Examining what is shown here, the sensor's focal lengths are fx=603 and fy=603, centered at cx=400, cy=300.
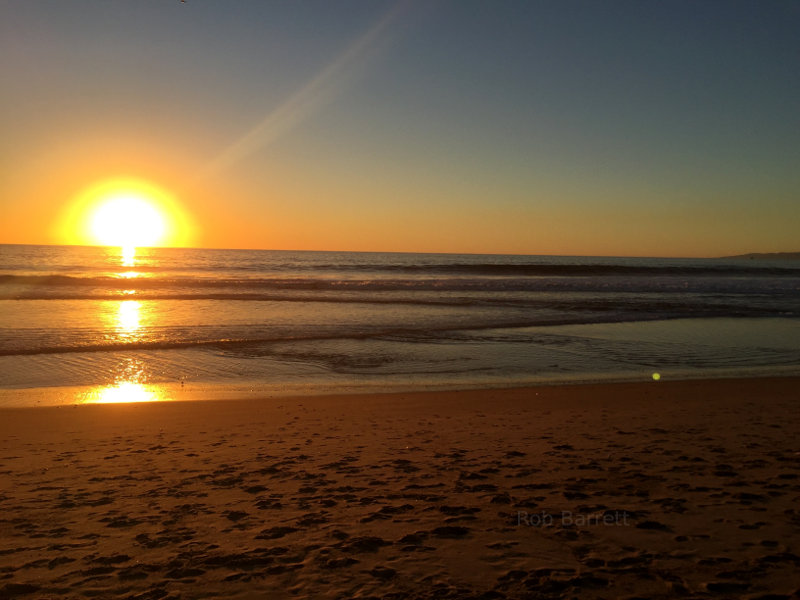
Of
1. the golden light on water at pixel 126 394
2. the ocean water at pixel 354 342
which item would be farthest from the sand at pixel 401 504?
the ocean water at pixel 354 342

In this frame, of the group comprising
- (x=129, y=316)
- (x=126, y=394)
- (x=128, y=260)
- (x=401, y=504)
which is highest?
(x=128, y=260)

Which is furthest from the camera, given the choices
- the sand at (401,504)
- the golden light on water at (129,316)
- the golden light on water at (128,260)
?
the golden light on water at (128,260)

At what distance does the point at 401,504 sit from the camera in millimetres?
4875

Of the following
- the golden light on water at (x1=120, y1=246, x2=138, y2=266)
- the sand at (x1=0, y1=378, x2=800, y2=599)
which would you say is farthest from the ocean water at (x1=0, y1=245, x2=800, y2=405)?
the golden light on water at (x1=120, y1=246, x2=138, y2=266)

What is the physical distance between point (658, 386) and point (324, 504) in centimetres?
733

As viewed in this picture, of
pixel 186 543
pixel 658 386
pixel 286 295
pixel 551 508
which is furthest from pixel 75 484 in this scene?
pixel 286 295

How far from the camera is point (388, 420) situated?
7.98 metres

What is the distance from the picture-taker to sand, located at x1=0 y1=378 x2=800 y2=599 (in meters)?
3.65

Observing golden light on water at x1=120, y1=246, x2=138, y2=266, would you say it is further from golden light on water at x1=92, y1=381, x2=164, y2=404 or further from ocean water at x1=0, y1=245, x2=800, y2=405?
golden light on water at x1=92, y1=381, x2=164, y2=404

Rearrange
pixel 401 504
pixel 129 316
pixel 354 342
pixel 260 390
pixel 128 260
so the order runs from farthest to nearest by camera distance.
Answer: pixel 128 260 → pixel 129 316 → pixel 354 342 → pixel 260 390 → pixel 401 504

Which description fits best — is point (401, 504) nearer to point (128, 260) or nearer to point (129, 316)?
point (129, 316)

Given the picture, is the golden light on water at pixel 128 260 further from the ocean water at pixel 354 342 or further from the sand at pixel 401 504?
the sand at pixel 401 504

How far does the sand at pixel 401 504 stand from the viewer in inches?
144

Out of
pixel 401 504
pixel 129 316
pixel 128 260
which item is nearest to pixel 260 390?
pixel 401 504
